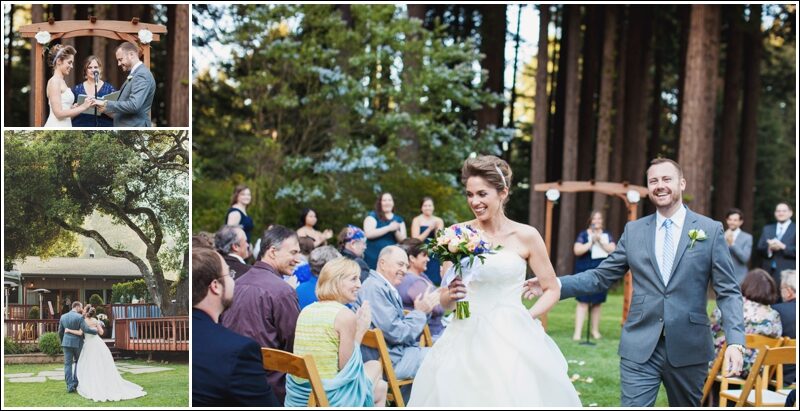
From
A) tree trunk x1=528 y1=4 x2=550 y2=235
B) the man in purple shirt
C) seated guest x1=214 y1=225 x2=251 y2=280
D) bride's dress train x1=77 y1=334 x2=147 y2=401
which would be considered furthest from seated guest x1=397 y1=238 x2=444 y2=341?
tree trunk x1=528 y1=4 x2=550 y2=235

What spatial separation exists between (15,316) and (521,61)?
3024 cm

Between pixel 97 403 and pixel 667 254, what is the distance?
2.90m

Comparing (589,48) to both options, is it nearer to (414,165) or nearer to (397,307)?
(414,165)

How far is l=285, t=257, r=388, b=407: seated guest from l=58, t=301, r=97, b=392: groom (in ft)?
4.37

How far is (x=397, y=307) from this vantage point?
6.36m

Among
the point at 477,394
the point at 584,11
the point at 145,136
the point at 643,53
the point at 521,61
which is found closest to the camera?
the point at 145,136

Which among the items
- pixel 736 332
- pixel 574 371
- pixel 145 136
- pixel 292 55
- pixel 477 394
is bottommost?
pixel 574 371

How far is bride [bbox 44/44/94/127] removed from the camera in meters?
4.70

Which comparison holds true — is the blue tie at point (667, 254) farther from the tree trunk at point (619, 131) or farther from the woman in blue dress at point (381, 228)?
the tree trunk at point (619, 131)

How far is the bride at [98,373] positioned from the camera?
386 cm

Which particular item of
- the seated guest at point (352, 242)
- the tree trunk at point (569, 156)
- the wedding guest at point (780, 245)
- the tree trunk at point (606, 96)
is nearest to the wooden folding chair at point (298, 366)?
the seated guest at point (352, 242)

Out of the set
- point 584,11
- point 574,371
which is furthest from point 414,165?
point 584,11

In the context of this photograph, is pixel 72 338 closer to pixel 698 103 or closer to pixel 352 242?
pixel 352 242

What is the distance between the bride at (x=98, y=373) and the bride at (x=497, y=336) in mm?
1458
